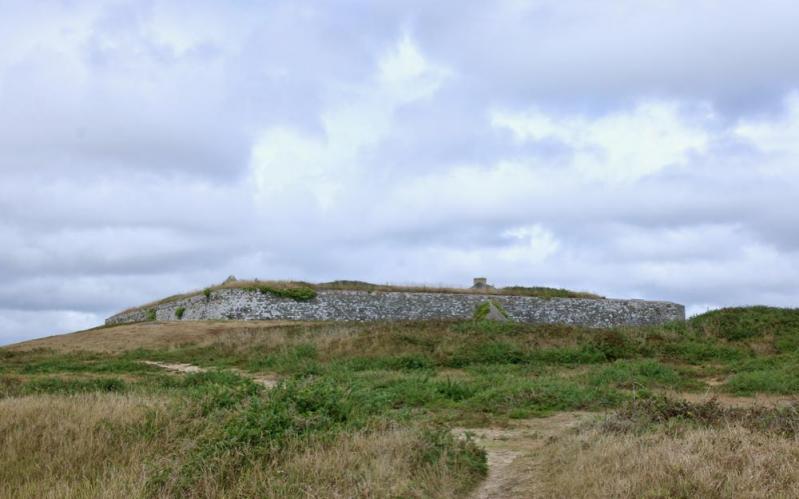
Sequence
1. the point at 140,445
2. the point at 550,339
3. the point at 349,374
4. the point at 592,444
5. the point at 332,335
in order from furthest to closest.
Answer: the point at 332,335 < the point at 550,339 < the point at 349,374 < the point at 140,445 < the point at 592,444

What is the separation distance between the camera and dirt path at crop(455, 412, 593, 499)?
6.96 meters

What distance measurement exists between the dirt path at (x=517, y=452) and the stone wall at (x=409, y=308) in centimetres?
2624

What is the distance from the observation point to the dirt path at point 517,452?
6965 millimetres

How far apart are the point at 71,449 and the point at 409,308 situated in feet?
98.7

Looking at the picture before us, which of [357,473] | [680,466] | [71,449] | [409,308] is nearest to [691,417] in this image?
[680,466]

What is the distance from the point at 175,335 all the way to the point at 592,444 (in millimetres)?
24623

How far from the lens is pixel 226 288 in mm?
37000

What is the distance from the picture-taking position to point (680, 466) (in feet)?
20.4

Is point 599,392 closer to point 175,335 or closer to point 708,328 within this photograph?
point 708,328

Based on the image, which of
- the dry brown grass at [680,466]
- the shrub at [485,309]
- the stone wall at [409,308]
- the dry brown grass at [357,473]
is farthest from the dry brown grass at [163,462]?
the shrub at [485,309]

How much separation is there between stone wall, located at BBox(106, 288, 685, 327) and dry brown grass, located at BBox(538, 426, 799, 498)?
97.7 feet

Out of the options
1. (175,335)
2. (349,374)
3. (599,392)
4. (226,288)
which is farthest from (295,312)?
(599,392)

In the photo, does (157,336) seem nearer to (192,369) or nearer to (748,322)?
(192,369)

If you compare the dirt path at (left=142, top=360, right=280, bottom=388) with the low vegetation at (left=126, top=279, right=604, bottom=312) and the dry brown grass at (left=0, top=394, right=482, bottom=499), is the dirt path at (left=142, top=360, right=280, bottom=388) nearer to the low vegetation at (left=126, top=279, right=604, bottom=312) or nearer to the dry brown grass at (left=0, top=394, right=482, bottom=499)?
the dry brown grass at (left=0, top=394, right=482, bottom=499)
